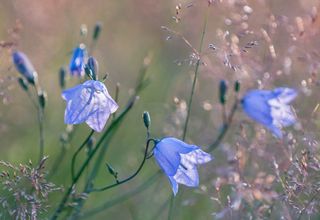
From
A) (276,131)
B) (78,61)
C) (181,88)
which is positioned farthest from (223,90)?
(181,88)

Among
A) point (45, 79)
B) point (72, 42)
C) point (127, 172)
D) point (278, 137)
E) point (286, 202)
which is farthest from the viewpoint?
point (72, 42)

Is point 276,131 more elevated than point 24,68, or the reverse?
point 24,68

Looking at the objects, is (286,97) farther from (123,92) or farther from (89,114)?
(123,92)

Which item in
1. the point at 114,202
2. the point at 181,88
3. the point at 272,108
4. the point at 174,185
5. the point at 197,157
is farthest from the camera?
the point at 181,88

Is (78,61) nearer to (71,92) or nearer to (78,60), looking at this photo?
(78,60)

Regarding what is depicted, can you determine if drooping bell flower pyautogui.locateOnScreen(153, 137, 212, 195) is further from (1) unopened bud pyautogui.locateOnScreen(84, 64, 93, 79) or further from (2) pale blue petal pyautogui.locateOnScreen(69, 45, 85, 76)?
(2) pale blue petal pyautogui.locateOnScreen(69, 45, 85, 76)

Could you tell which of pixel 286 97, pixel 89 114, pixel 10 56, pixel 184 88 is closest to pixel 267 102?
pixel 286 97

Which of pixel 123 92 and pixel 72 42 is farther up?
pixel 72 42
